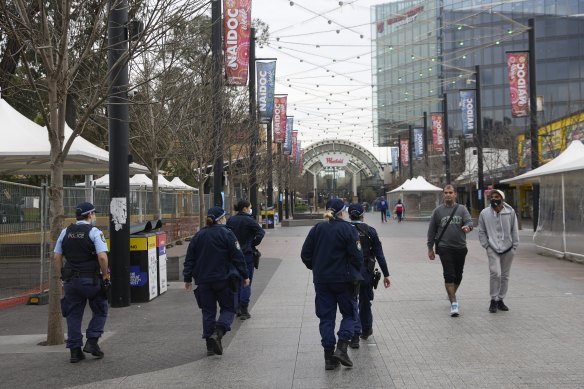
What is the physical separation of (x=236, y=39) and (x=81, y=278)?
1336 cm

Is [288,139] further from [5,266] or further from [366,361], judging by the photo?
[366,361]

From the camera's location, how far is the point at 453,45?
7012 centimetres

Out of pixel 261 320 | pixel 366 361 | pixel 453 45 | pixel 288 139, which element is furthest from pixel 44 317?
pixel 453 45

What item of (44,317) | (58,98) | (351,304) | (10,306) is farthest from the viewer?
(10,306)

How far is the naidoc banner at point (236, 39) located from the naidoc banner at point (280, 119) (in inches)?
658

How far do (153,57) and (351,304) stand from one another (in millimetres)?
13109

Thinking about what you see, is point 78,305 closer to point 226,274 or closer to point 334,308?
point 226,274

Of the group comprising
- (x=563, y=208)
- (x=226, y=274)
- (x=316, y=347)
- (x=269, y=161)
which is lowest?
(x=316, y=347)

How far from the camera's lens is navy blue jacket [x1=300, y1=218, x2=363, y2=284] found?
21.8ft

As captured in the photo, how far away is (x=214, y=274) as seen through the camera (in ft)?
24.1

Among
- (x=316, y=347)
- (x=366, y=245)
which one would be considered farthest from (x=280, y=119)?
(x=316, y=347)

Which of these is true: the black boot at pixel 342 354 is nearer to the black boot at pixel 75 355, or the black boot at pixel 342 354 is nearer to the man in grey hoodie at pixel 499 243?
the black boot at pixel 75 355

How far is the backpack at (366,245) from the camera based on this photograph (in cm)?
777

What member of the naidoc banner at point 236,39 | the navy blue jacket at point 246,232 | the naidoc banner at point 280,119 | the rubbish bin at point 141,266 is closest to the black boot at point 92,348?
the navy blue jacket at point 246,232
